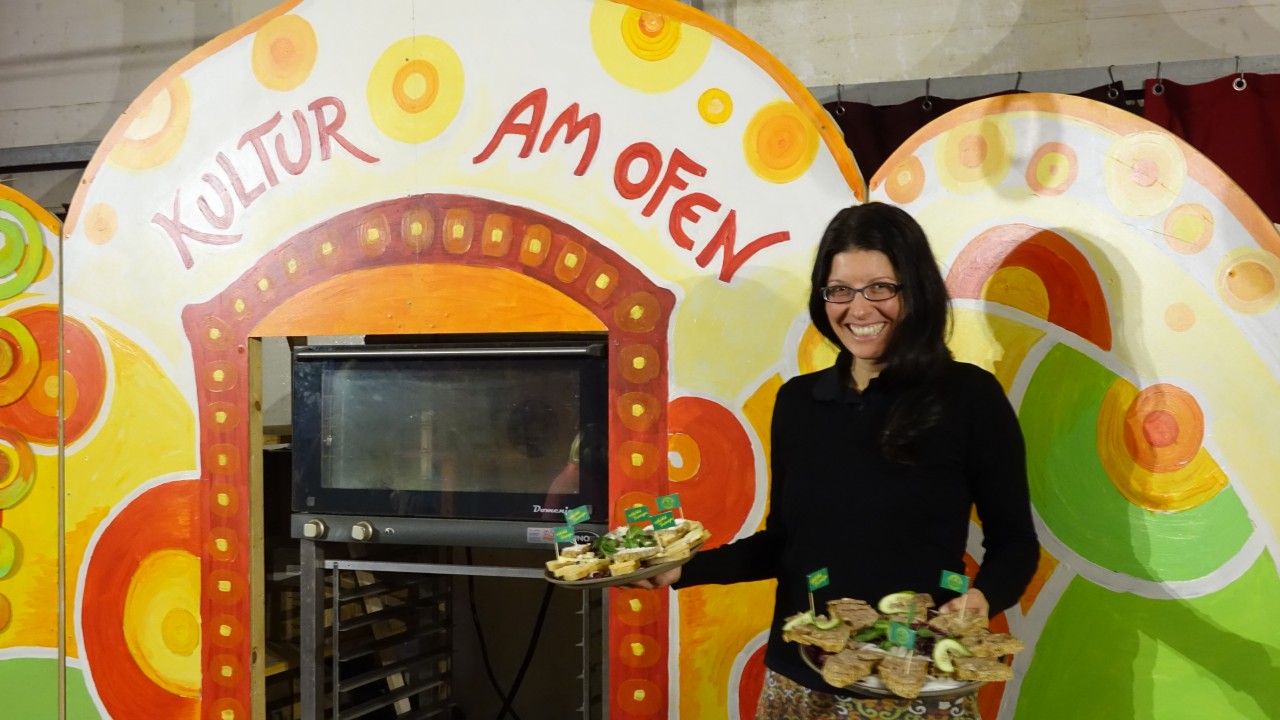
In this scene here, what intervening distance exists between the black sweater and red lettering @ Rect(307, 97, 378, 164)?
57.1 inches

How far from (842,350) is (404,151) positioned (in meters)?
1.29

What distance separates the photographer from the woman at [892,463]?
4.91ft

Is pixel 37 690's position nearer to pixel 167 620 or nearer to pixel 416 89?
pixel 167 620

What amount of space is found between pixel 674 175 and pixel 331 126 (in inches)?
33.4

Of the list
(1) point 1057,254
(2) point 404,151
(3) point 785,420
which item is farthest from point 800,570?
(2) point 404,151

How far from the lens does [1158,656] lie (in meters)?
2.01

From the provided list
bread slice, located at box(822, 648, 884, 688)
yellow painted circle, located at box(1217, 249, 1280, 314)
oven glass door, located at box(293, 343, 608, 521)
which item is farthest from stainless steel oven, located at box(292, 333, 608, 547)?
yellow painted circle, located at box(1217, 249, 1280, 314)

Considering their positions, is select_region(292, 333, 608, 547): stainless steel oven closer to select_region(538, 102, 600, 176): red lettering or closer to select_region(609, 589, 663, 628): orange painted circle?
select_region(609, 589, 663, 628): orange painted circle

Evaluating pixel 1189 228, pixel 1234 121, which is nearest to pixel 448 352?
pixel 1189 228

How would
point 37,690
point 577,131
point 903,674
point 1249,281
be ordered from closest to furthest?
point 903,674 → point 1249,281 → point 577,131 → point 37,690

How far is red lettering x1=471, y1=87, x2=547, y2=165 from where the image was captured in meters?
2.41

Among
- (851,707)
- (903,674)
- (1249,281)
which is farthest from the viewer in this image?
(1249,281)

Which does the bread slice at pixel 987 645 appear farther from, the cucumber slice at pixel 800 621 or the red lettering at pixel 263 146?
the red lettering at pixel 263 146

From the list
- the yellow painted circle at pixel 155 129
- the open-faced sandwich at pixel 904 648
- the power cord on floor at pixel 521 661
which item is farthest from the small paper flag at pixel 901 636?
the power cord on floor at pixel 521 661
